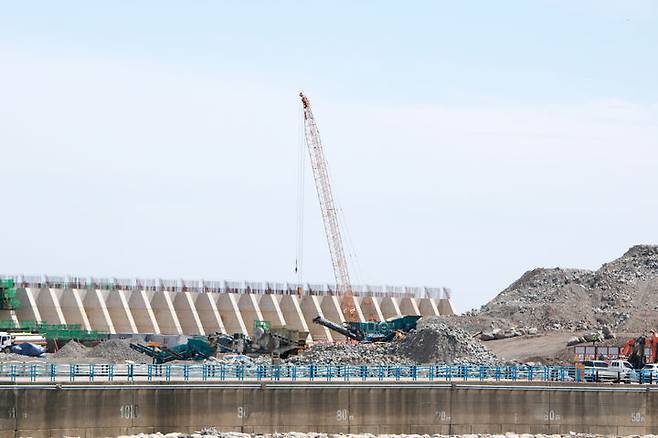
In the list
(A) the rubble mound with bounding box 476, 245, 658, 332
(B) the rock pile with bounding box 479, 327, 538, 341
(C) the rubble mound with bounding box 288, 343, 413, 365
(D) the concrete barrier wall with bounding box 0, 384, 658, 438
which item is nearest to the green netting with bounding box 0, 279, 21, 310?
(C) the rubble mound with bounding box 288, 343, 413, 365

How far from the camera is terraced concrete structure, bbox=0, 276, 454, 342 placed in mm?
134250

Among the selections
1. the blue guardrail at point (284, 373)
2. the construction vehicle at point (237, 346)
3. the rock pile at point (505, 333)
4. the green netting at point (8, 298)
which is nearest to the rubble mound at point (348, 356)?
the construction vehicle at point (237, 346)

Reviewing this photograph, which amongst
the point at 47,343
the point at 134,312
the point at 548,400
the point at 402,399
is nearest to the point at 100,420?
the point at 402,399

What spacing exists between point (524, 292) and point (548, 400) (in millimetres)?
71360

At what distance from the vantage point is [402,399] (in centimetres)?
7512

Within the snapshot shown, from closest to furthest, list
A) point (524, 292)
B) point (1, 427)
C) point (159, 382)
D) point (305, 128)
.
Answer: point (1, 427) → point (159, 382) → point (524, 292) → point (305, 128)

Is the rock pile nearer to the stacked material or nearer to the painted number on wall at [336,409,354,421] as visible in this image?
the stacked material

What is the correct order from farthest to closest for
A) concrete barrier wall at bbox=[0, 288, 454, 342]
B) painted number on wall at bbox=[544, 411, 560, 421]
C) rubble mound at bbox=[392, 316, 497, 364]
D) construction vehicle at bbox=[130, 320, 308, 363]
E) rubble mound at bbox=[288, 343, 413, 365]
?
concrete barrier wall at bbox=[0, 288, 454, 342] < construction vehicle at bbox=[130, 320, 308, 363] < rubble mound at bbox=[392, 316, 497, 364] < rubble mound at bbox=[288, 343, 413, 365] < painted number on wall at bbox=[544, 411, 560, 421]

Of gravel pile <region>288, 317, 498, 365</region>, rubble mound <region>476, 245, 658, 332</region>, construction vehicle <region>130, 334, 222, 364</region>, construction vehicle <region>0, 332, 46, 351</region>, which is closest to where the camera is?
gravel pile <region>288, 317, 498, 365</region>

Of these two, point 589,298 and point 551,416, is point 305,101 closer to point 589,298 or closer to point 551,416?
point 589,298

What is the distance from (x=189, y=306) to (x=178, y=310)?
1.21 metres

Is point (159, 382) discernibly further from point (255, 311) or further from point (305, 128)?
point (305, 128)

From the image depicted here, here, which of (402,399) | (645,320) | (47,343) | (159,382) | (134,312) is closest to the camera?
(159,382)

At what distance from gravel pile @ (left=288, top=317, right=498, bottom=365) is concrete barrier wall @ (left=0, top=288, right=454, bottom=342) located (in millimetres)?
32497
